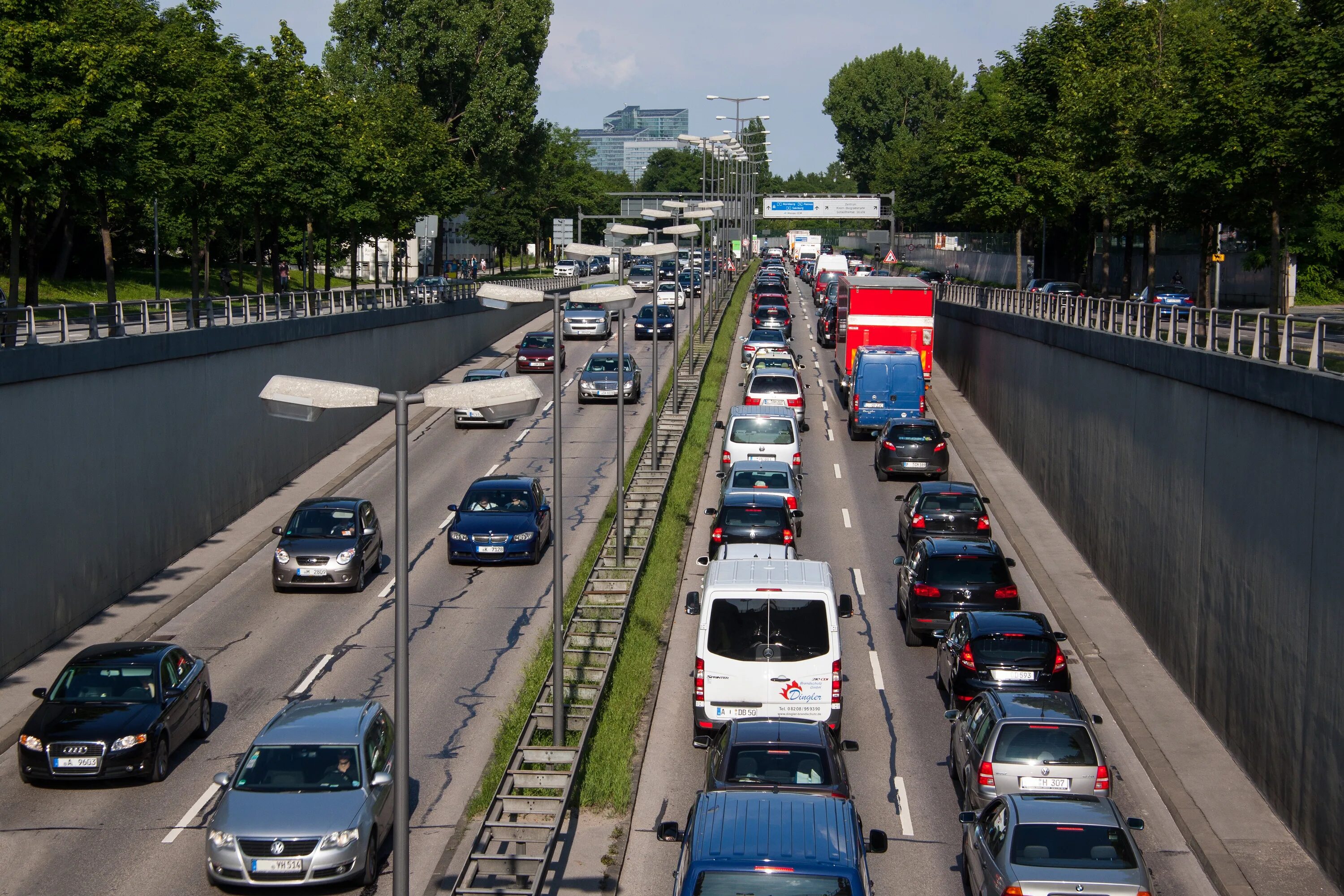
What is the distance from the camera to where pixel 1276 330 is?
58.4ft

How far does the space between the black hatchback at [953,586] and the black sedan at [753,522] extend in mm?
3964

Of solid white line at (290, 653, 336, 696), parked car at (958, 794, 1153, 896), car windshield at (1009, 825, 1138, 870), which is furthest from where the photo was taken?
solid white line at (290, 653, 336, 696)

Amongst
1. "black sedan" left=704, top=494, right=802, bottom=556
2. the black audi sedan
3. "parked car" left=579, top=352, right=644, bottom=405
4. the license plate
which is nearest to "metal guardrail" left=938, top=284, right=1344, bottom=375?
"black sedan" left=704, top=494, right=802, bottom=556

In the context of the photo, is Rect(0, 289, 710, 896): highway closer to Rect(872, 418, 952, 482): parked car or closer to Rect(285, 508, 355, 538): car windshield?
Rect(285, 508, 355, 538): car windshield

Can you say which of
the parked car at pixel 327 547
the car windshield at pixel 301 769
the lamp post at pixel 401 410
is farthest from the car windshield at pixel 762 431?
the lamp post at pixel 401 410

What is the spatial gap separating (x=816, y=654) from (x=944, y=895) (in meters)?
3.90

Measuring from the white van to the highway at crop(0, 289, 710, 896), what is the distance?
3.38 m

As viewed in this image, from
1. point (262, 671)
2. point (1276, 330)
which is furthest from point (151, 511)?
point (1276, 330)

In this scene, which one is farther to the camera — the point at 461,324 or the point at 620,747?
the point at 461,324

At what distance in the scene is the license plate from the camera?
1661cm

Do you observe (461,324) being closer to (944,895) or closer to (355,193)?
(355,193)

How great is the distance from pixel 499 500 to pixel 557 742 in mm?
12238

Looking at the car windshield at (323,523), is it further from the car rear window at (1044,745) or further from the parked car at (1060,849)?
the parked car at (1060,849)

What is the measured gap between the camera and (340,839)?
13.5 m
